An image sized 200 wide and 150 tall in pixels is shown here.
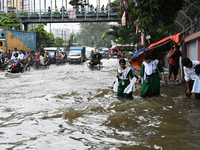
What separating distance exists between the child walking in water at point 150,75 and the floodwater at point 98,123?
23 cm

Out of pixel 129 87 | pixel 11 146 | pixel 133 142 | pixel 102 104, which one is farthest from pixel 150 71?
pixel 11 146

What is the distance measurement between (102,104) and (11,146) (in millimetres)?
3589

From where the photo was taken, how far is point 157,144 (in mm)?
4055

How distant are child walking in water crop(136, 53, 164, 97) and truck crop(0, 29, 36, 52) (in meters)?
24.2

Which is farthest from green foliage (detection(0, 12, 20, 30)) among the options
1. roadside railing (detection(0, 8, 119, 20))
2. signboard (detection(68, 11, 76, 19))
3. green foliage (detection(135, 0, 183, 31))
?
green foliage (detection(135, 0, 183, 31))

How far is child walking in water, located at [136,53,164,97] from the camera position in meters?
7.46

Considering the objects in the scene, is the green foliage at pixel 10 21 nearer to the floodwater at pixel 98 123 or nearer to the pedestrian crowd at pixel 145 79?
the floodwater at pixel 98 123

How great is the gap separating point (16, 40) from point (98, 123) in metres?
27.5

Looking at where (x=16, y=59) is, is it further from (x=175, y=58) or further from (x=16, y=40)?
(x=16, y=40)

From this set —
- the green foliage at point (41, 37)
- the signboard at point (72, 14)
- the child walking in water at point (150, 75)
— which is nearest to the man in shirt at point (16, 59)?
the child walking in water at point (150, 75)

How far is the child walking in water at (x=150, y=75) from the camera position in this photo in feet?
24.5

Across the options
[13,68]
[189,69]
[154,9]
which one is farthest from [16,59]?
[189,69]

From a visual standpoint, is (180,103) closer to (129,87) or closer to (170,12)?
(129,87)

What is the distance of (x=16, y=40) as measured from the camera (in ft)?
101
